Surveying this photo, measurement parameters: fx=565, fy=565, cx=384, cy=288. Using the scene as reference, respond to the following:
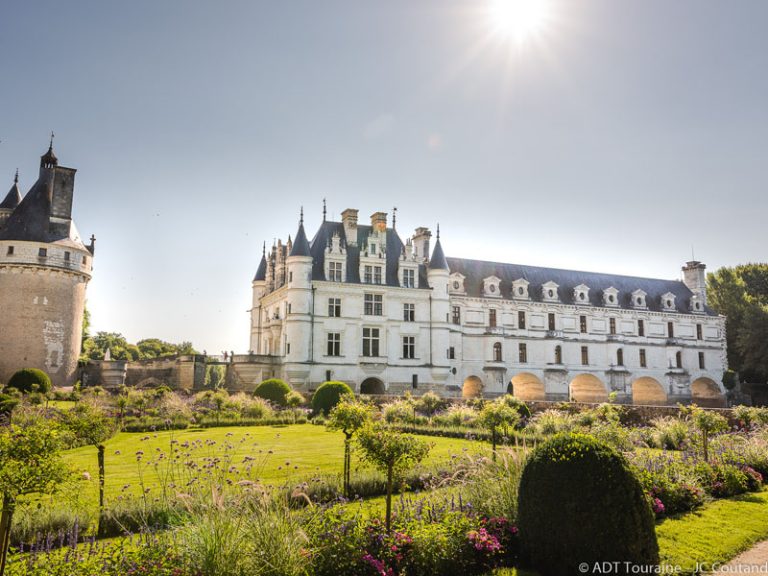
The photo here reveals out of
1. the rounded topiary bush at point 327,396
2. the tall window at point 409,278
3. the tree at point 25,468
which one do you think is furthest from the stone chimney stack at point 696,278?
the tree at point 25,468

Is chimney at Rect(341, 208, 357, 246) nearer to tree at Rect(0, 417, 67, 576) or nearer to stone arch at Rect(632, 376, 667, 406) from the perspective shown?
stone arch at Rect(632, 376, 667, 406)

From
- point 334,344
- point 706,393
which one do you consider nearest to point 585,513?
point 334,344

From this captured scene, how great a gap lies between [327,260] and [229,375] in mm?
9423

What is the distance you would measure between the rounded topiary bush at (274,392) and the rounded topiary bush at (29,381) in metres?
11.1

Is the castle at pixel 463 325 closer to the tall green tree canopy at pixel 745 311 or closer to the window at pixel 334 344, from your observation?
the window at pixel 334 344

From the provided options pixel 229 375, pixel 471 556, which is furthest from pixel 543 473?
pixel 229 375

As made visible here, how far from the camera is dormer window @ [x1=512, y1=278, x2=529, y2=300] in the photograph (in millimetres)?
43188

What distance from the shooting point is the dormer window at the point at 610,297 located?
4647 centimetres

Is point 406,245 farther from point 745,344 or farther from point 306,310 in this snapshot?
point 745,344

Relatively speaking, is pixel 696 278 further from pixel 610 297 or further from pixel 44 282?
pixel 44 282

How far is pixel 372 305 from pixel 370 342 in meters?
2.39

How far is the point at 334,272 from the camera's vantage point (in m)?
35.7

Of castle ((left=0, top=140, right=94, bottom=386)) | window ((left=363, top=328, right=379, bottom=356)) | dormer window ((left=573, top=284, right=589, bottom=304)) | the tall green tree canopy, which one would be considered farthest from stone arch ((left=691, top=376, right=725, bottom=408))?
castle ((left=0, top=140, right=94, bottom=386))

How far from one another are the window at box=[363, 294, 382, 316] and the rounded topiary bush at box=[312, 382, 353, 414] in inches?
425
